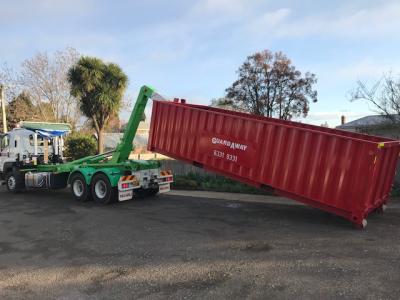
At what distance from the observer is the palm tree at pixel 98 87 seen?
2406cm

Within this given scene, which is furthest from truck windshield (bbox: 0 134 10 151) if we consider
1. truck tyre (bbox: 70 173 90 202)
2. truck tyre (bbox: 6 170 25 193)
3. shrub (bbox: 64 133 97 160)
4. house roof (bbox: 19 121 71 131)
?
shrub (bbox: 64 133 97 160)

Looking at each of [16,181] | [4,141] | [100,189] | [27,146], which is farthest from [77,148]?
[100,189]

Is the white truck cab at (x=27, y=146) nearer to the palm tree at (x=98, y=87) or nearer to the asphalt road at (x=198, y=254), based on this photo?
the asphalt road at (x=198, y=254)

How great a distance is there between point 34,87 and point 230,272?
112ft

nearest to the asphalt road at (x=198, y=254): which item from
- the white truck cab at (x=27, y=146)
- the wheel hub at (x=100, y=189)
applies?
the wheel hub at (x=100, y=189)

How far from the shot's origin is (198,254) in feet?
24.8

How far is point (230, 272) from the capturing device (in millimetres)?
6516

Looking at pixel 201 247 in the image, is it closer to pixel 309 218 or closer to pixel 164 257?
pixel 164 257

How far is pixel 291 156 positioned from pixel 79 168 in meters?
7.48

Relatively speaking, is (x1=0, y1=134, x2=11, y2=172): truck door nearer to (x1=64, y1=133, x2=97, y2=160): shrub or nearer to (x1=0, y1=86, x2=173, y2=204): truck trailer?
(x1=0, y1=86, x2=173, y2=204): truck trailer

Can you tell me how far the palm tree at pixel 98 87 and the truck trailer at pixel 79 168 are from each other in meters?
7.07

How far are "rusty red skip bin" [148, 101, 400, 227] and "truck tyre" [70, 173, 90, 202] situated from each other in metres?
3.16

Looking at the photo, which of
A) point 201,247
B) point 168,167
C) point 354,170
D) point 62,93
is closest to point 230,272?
point 201,247

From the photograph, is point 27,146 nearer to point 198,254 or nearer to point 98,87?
point 98,87
